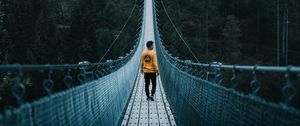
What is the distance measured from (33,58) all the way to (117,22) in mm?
12516

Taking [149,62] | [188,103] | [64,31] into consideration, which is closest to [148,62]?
[149,62]

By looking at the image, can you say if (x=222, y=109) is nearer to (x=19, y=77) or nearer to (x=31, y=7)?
(x=19, y=77)

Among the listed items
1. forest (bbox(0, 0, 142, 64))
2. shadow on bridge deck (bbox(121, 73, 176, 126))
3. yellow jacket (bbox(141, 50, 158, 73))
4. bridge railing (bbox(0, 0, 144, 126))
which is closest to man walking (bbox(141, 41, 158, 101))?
yellow jacket (bbox(141, 50, 158, 73))

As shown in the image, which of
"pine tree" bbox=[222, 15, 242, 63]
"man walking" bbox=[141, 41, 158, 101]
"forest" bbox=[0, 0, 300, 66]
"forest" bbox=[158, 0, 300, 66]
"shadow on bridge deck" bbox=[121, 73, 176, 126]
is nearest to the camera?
"shadow on bridge deck" bbox=[121, 73, 176, 126]

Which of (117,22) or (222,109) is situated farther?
(117,22)

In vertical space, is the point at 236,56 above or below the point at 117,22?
below

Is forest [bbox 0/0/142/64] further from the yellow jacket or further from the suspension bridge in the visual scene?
the suspension bridge

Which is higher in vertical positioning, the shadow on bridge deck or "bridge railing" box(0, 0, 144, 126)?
"bridge railing" box(0, 0, 144, 126)

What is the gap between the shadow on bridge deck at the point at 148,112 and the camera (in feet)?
18.0

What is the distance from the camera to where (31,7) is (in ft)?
177

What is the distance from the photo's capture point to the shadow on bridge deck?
549 cm

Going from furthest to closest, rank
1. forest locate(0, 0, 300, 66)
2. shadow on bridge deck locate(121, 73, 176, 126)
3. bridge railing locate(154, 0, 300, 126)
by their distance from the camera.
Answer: forest locate(0, 0, 300, 66) → shadow on bridge deck locate(121, 73, 176, 126) → bridge railing locate(154, 0, 300, 126)

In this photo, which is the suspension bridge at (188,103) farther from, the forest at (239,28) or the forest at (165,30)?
the forest at (239,28)

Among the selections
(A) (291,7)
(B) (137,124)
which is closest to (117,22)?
(A) (291,7)
